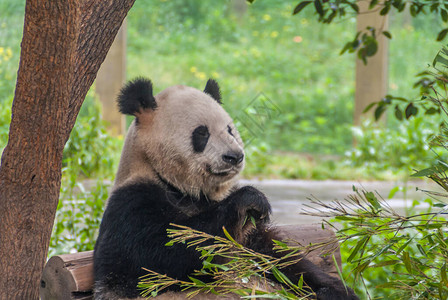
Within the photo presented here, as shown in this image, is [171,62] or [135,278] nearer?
[135,278]

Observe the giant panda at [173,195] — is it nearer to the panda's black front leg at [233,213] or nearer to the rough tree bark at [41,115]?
the panda's black front leg at [233,213]

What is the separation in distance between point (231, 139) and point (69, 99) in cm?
69

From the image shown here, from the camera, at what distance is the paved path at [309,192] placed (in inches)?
225

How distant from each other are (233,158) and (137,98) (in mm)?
498

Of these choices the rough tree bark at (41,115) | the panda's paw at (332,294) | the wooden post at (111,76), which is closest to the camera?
the rough tree bark at (41,115)

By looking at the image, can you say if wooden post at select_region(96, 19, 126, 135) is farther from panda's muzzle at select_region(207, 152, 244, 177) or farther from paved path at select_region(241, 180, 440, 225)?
panda's muzzle at select_region(207, 152, 244, 177)

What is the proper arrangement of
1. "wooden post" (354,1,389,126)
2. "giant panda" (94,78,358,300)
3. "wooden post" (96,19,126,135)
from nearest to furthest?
"giant panda" (94,78,358,300), "wooden post" (96,19,126,135), "wooden post" (354,1,389,126)

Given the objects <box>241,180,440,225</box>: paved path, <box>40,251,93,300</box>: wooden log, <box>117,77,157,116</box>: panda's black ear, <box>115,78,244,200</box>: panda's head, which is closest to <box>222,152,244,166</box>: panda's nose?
<box>115,78,244,200</box>: panda's head

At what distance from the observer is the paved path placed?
5711mm

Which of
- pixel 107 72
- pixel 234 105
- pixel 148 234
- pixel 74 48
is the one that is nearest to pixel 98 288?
pixel 148 234

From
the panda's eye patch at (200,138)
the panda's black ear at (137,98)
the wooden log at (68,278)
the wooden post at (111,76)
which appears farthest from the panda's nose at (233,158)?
the wooden post at (111,76)

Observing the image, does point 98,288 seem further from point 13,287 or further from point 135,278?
point 13,287

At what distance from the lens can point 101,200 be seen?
394cm

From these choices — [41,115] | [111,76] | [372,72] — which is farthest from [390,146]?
[41,115]
